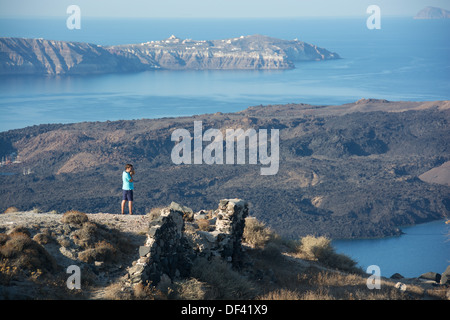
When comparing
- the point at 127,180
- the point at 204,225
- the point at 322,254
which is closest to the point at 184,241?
the point at 204,225

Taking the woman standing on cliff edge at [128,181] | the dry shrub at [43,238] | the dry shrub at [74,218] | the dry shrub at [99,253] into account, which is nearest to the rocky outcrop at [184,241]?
the dry shrub at [99,253]

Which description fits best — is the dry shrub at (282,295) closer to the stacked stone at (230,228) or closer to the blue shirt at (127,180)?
the stacked stone at (230,228)

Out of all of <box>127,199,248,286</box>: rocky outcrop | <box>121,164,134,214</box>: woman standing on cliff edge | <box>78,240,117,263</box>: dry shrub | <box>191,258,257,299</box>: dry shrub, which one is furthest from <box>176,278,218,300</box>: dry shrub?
<box>121,164,134,214</box>: woman standing on cliff edge

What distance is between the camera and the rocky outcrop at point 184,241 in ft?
45.4

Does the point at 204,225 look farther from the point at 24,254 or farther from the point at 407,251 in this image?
the point at 407,251

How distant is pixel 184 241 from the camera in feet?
52.8

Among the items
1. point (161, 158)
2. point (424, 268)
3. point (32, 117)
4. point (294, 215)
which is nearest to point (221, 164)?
point (161, 158)

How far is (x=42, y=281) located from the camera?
13312mm

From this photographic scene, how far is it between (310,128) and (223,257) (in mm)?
91445

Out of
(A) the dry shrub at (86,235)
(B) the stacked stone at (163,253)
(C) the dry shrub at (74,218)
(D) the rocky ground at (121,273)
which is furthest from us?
(C) the dry shrub at (74,218)

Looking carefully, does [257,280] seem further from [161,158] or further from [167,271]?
[161,158]


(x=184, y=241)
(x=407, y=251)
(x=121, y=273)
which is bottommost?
(x=407, y=251)

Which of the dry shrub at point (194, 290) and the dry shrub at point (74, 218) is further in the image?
the dry shrub at point (74, 218)

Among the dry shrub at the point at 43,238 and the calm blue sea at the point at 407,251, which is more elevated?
the dry shrub at the point at 43,238
